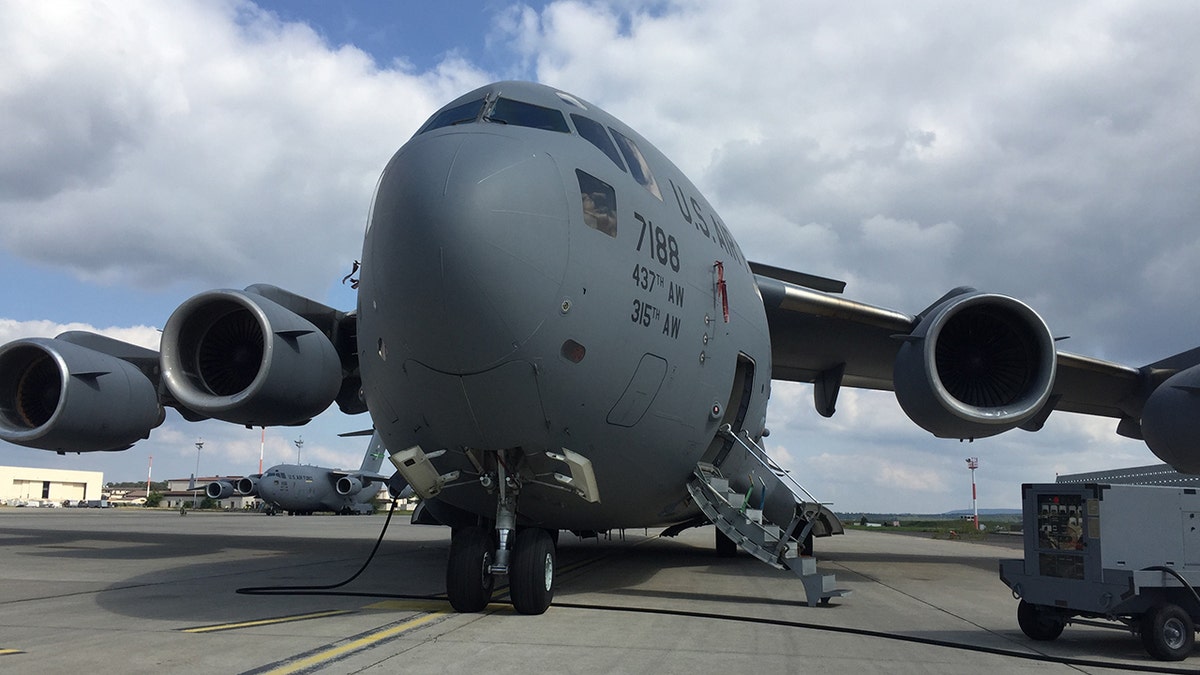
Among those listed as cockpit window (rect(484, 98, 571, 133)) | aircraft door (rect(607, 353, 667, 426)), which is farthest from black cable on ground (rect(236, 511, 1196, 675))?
cockpit window (rect(484, 98, 571, 133))

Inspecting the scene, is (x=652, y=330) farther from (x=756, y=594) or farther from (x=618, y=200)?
(x=756, y=594)

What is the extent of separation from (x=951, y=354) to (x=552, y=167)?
299 inches

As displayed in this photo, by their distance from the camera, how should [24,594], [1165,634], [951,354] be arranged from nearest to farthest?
[1165,634] → [24,594] → [951,354]

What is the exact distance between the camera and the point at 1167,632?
6.29 m

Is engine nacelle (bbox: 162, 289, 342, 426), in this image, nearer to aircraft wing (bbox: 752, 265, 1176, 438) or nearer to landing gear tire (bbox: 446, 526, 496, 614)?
landing gear tire (bbox: 446, 526, 496, 614)

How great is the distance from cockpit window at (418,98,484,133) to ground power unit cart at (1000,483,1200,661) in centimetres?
581

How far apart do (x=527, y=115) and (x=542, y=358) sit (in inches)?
89.6

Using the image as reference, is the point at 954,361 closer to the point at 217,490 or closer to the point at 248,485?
the point at 217,490

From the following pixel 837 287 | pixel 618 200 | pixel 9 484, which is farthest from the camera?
pixel 9 484

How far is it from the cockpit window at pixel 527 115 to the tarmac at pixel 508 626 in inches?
159

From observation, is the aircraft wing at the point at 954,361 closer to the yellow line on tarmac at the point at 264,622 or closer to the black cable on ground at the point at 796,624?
the black cable on ground at the point at 796,624

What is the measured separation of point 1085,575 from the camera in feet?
21.9

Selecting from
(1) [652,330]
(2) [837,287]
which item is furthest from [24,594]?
(2) [837,287]

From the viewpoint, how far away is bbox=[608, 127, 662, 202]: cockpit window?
7.95 m
